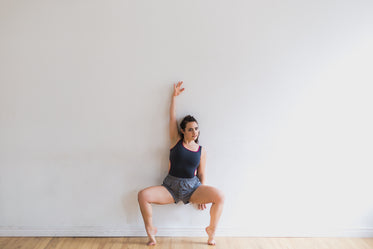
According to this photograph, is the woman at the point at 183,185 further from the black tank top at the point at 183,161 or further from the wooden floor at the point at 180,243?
the wooden floor at the point at 180,243

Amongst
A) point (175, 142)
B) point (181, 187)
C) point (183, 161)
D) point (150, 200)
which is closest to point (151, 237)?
point (150, 200)

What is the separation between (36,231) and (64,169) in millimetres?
570

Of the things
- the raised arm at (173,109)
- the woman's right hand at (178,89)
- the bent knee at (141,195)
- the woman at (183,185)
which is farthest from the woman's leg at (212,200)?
the woman's right hand at (178,89)

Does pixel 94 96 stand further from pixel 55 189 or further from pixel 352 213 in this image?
pixel 352 213

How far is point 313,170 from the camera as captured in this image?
2498 millimetres

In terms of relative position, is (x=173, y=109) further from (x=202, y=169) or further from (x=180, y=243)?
(x=180, y=243)

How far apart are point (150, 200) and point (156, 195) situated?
6cm

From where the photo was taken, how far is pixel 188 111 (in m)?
2.40

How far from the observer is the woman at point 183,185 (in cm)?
231

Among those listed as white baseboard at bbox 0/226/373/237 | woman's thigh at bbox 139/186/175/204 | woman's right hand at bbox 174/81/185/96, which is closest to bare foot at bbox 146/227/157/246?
white baseboard at bbox 0/226/373/237

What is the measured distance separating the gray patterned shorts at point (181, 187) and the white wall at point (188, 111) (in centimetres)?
14

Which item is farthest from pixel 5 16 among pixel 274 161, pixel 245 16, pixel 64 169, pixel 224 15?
pixel 274 161

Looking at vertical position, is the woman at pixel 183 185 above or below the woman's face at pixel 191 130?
below

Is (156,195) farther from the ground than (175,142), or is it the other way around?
(175,142)
